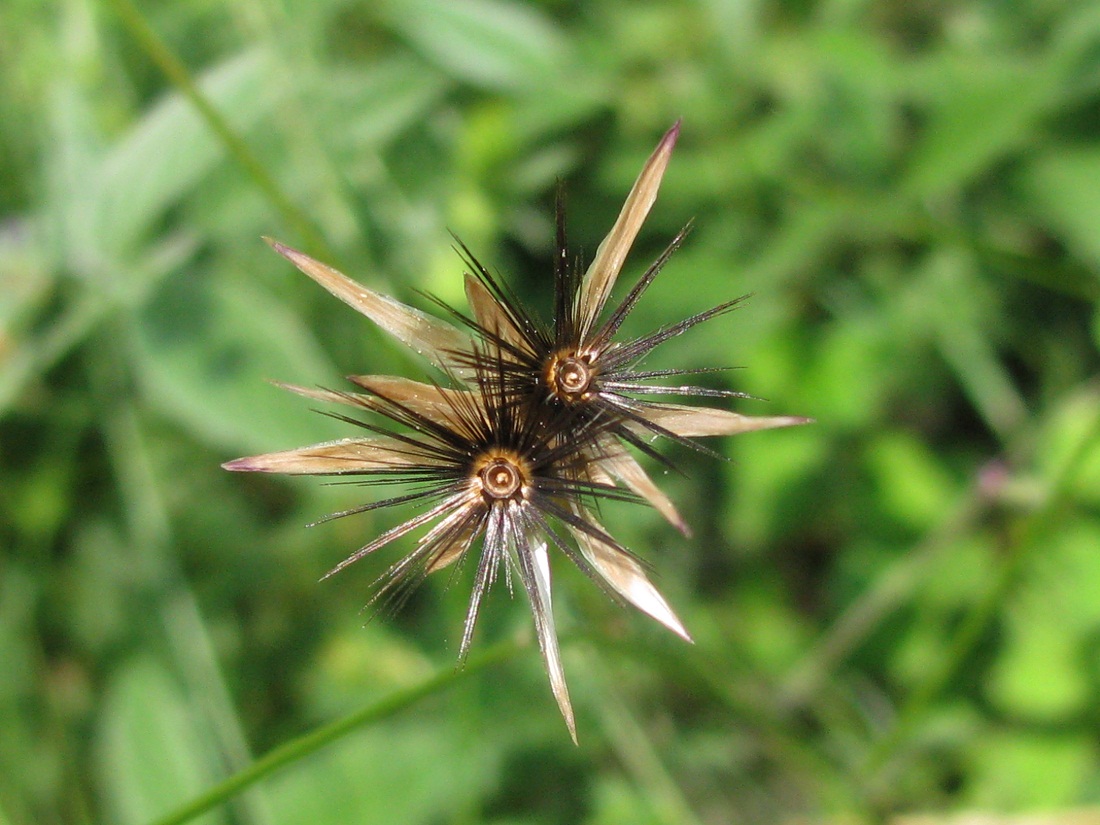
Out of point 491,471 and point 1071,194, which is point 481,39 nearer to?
point 1071,194

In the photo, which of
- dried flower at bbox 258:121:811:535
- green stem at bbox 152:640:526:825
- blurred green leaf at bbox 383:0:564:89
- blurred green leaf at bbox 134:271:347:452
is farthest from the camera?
blurred green leaf at bbox 383:0:564:89

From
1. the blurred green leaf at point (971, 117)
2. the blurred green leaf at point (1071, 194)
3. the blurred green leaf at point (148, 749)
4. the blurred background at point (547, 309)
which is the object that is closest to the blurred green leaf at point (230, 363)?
the blurred background at point (547, 309)

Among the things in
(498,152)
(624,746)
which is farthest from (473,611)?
(498,152)

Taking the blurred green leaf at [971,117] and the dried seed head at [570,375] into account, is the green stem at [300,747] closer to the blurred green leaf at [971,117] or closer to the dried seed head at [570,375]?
the dried seed head at [570,375]

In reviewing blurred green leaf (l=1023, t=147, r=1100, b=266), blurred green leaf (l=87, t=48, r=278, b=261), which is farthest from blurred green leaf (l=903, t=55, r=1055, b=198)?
blurred green leaf (l=87, t=48, r=278, b=261)

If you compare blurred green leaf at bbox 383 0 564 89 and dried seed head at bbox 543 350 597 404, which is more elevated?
blurred green leaf at bbox 383 0 564 89

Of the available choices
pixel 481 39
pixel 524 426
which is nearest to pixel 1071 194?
pixel 481 39

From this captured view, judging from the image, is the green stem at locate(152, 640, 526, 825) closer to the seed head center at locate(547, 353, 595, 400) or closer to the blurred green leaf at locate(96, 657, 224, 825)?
the seed head center at locate(547, 353, 595, 400)
